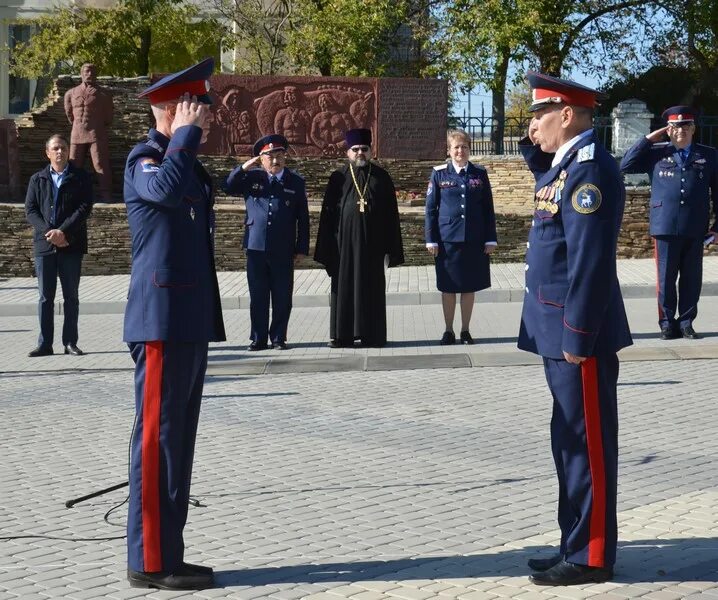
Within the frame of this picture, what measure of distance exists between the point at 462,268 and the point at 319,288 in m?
4.95

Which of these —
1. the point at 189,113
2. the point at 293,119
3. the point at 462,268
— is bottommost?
the point at 462,268

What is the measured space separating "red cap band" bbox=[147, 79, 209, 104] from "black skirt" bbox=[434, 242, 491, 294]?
7561 mm

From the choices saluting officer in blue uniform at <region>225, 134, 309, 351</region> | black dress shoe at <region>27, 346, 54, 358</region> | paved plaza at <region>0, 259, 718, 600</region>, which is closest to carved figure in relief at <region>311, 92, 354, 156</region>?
saluting officer in blue uniform at <region>225, 134, 309, 351</region>

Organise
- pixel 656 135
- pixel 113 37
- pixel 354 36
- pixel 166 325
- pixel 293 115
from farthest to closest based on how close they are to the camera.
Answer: pixel 113 37 → pixel 354 36 → pixel 293 115 → pixel 656 135 → pixel 166 325

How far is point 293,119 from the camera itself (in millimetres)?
24594

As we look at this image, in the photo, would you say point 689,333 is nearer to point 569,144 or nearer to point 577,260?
point 569,144

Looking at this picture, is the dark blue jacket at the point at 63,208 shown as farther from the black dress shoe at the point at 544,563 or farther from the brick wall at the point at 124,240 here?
the black dress shoe at the point at 544,563

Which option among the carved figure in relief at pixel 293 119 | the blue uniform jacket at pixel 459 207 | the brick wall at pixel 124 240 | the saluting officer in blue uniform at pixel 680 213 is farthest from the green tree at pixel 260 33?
the saluting officer in blue uniform at pixel 680 213

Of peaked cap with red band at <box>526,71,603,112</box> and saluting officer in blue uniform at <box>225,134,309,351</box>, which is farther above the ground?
peaked cap with red band at <box>526,71,603,112</box>

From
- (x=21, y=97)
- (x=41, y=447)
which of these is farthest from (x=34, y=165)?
(x=41, y=447)

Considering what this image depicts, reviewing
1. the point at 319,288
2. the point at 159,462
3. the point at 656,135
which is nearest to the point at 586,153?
the point at 159,462

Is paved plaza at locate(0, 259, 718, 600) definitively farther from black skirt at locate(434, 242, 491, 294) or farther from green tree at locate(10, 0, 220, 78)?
green tree at locate(10, 0, 220, 78)

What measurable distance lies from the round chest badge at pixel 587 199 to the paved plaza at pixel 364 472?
1.45 m

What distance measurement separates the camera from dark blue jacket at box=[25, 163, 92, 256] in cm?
1236
